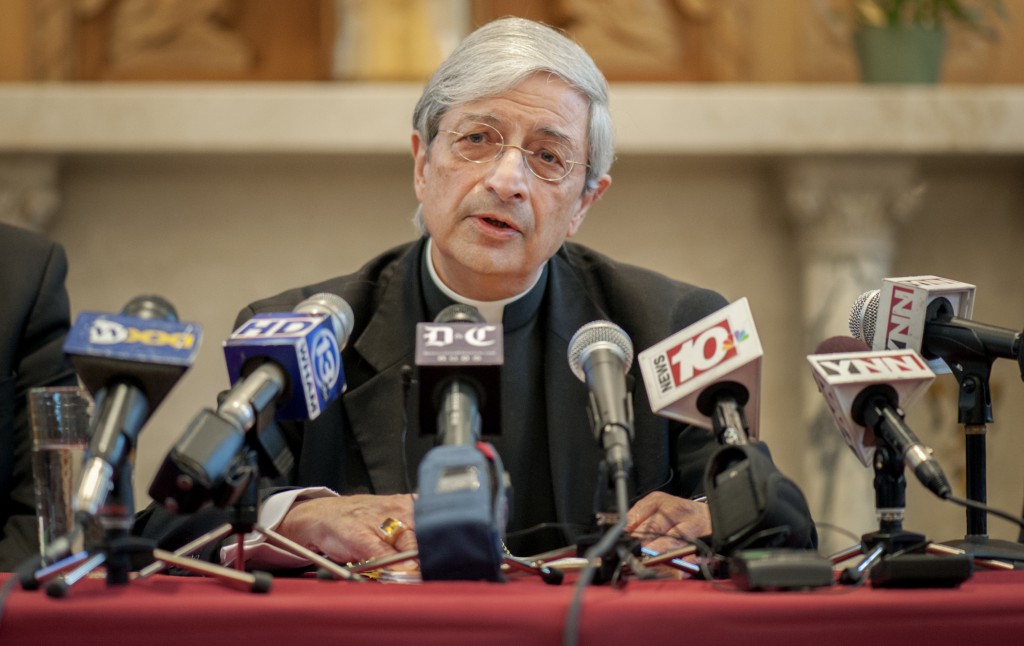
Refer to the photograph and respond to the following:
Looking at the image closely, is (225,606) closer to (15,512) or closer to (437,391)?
(437,391)

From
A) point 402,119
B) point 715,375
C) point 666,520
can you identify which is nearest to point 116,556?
point 715,375

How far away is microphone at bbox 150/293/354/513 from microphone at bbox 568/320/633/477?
1.07 ft

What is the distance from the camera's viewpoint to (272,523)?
2.00 m

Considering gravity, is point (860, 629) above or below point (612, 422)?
below

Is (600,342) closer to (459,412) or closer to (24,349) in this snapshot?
(459,412)

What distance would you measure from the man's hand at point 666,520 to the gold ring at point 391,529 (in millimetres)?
341

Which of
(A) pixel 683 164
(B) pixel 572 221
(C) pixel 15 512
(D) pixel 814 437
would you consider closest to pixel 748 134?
(A) pixel 683 164

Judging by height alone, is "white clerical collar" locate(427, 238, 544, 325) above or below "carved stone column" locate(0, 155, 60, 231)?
below

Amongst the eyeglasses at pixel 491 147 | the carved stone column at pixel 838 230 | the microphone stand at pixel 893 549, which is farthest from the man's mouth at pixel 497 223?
the carved stone column at pixel 838 230

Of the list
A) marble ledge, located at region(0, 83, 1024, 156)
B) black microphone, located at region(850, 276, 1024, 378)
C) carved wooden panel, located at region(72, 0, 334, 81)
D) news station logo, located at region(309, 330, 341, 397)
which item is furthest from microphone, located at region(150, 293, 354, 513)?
carved wooden panel, located at region(72, 0, 334, 81)

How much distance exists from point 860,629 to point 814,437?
3036 millimetres

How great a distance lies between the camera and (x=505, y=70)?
237 cm

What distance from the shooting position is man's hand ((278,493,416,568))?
1903 millimetres

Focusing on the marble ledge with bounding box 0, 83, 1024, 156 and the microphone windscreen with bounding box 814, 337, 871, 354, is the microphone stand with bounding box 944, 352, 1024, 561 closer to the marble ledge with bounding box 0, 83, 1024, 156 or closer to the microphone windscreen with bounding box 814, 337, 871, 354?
the microphone windscreen with bounding box 814, 337, 871, 354
